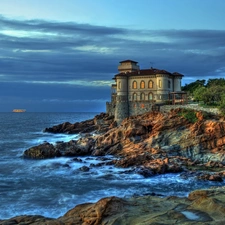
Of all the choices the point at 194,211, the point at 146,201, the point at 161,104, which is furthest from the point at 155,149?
the point at 194,211

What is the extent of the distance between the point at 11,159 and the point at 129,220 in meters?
35.0

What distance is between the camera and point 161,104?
63375 mm

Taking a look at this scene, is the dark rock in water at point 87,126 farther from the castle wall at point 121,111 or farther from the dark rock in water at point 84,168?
the dark rock in water at point 84,168

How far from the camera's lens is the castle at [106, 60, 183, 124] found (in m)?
66.9

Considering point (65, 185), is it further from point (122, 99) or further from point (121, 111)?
point (122, 99)

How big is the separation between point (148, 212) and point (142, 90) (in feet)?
183

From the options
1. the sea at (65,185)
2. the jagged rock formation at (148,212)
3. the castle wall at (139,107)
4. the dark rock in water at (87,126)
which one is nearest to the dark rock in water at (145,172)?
the sea at (65,185)

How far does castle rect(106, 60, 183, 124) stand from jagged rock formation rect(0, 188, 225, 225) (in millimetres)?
46733

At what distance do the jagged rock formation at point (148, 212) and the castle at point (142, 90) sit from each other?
1840 inches

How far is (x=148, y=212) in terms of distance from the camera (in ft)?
51.8

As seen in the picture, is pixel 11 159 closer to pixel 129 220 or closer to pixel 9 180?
pixel 9 180

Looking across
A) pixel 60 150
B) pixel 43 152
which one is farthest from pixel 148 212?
pixel 60 150

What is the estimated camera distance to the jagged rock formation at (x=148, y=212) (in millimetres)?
14086

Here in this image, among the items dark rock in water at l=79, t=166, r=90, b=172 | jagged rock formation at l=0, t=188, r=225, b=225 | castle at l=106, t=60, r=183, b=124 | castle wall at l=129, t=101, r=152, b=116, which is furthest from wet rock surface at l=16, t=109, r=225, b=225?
castle at l=106, t=60, r=183, b=124
